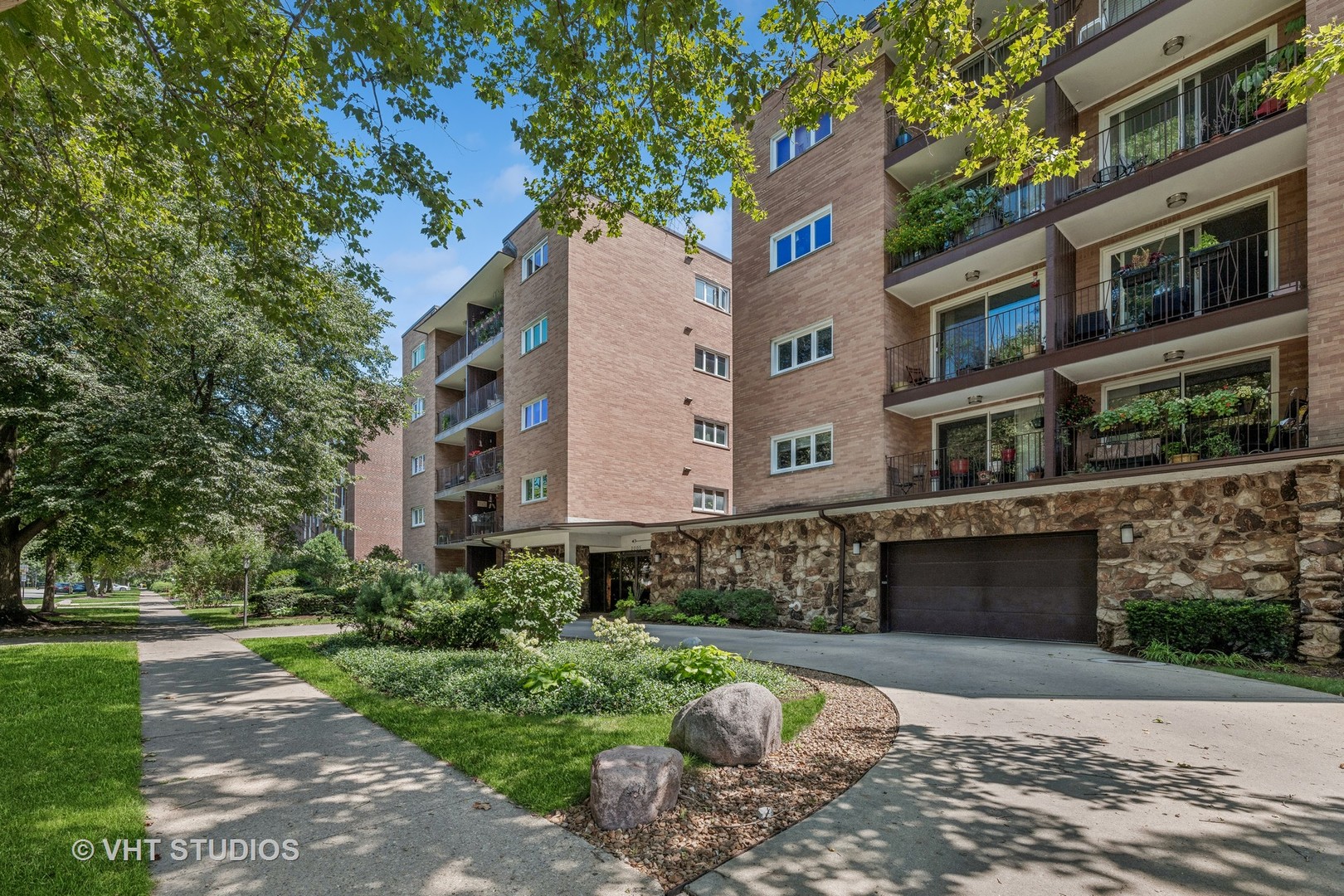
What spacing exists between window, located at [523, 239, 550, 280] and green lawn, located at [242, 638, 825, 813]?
19047 millimetres

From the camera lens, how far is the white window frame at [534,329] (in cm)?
2322

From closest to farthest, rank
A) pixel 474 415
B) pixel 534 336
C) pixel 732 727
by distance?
pixel 732 727, pixel 534 336, pixel 474 415

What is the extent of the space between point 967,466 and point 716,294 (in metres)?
15.3

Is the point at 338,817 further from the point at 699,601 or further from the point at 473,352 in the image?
the point at 473,352

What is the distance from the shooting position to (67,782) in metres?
4.73

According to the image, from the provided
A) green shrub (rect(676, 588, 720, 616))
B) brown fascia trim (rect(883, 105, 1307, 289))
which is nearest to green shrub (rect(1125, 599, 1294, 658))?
brown fascia trim (rect(883, 105, 1307, 289))

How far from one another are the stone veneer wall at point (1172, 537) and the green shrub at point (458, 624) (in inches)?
316

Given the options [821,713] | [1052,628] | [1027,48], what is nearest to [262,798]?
[821,713]

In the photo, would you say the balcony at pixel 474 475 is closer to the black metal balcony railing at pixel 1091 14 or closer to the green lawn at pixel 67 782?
the green lawn at pixel 67 782

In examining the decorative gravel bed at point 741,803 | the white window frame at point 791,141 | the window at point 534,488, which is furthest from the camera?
the window at point 534,488

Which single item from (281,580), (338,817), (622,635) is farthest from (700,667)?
(281,580)

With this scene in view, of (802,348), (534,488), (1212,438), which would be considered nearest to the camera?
(1212,438)

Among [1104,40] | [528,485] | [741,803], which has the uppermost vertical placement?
[1104,40]

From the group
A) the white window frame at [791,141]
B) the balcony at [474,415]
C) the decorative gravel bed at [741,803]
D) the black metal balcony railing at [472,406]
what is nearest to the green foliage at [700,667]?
the decorative gravel bed at [741,803]
